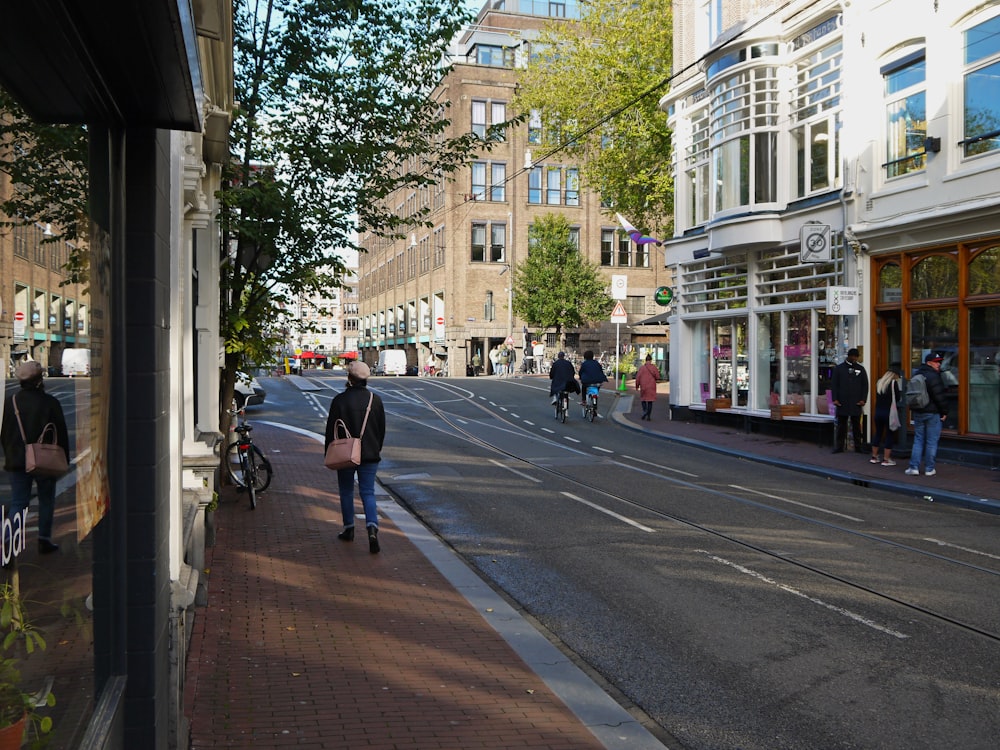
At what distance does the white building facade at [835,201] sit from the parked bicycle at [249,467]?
1066cm

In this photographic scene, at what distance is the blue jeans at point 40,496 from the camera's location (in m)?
2.01

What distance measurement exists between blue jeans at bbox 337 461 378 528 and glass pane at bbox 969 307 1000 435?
11.1 meters

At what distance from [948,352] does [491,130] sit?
30.6ft

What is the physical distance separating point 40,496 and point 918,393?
14111 mm

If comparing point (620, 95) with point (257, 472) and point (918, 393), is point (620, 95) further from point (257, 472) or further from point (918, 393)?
point (257, 472)

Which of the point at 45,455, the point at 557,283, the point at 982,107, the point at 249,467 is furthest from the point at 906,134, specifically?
the point at 557,283

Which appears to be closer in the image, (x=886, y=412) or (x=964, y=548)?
(x=964, y=548)

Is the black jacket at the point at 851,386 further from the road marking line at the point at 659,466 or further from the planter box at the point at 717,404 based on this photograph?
the planter box at the point at 717,404

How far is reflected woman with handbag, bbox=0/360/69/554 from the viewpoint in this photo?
1983 millimetres

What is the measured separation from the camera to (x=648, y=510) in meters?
11.3

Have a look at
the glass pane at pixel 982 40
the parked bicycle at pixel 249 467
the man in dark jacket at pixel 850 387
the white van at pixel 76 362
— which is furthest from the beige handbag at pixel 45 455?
the glass pane at pixel 982 40

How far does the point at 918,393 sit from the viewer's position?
14305 mm

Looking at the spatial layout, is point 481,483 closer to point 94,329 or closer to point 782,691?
point 782,691

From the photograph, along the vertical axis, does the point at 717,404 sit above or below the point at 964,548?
above
